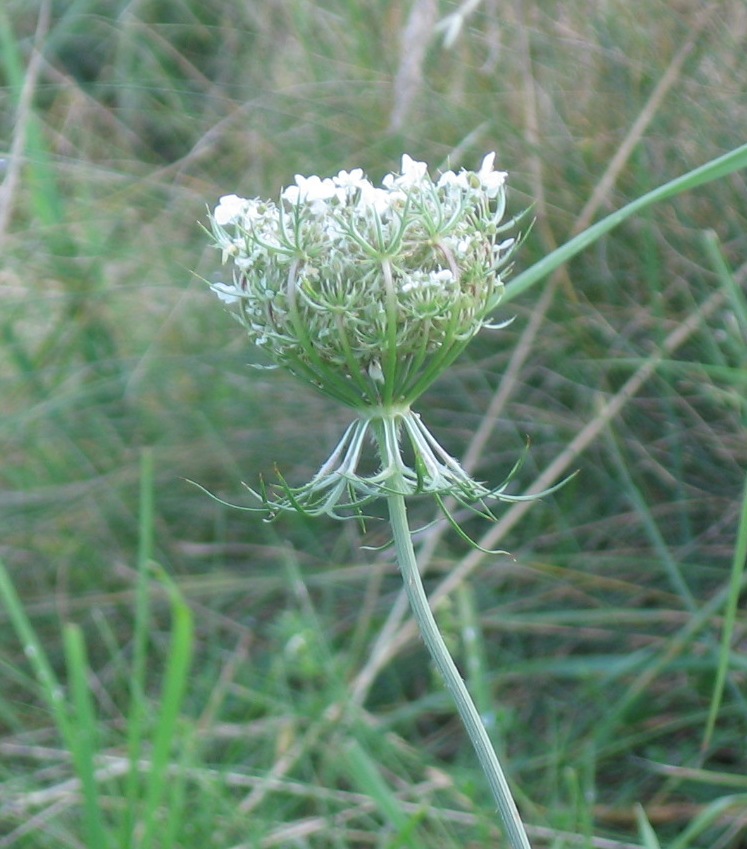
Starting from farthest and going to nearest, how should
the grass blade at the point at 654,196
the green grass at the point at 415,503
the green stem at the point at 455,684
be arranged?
the green grass at the point at 415,503 < the grass blade at the point at 654,196 < the green stem at the point at 455,684

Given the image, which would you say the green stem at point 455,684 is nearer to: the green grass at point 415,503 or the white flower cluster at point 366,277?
the white flower cluster at point 366,277

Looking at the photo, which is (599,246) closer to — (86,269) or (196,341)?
(196,341)

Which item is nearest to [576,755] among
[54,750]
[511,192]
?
[54,750]

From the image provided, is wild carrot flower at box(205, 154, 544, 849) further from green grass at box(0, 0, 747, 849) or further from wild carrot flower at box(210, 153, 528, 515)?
green grass at box(0, 0, 747, 849)

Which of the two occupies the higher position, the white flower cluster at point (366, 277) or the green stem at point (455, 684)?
the white flower cluster at point (366, 277)

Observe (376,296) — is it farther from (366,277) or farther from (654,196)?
(654,196)

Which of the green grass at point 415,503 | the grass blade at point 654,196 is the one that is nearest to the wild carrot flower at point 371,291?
the grass blade at point 654,196

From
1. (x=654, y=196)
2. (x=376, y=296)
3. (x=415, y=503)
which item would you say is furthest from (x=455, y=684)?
(x=415, y=503)
